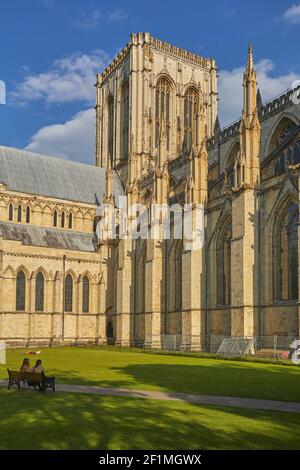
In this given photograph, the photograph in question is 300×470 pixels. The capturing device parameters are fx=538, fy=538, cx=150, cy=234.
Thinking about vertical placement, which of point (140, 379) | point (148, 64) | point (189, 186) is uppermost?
point (148, 64)

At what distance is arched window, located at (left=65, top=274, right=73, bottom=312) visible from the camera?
5953 cm

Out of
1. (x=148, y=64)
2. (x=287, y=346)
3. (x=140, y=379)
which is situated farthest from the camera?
(x=148, y=64)

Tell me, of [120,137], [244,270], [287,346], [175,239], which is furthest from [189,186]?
[120,137]

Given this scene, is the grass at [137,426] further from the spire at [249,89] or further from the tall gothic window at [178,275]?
the tall gothic window at [178,275]

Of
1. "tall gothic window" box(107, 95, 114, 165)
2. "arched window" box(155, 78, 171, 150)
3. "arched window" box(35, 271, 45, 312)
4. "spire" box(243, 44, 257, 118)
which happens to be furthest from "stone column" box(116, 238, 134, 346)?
"tall gothic window" box(107, 95, 114, 165)

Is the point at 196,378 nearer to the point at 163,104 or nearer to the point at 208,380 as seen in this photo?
the point at 208,380

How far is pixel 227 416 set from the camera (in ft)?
44.0

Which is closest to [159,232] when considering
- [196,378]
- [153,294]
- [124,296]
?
[153,294]

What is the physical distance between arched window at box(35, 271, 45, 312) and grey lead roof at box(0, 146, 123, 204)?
11.8 metres

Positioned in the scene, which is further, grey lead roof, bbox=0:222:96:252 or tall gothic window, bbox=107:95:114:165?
tall gothic window, bbox=107:95:114:165

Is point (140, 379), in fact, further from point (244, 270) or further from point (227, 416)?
point (244, 270)

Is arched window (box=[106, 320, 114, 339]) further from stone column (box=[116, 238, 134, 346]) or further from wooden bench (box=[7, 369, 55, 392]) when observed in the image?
wooden bench (box=[7, 369, 55, 392])
